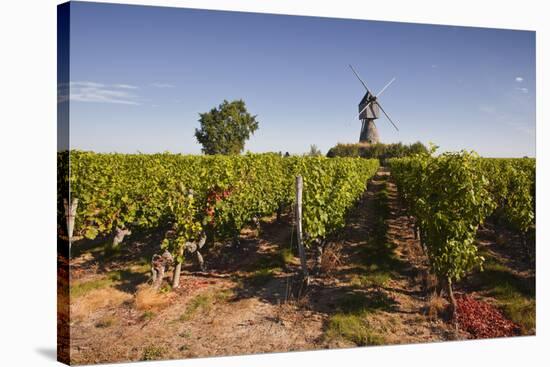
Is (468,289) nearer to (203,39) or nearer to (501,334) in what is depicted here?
(501,334)

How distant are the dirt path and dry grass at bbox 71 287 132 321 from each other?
0.01m

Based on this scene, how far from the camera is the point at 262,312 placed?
6480 mm

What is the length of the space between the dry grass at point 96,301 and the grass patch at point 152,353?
871 millimetres

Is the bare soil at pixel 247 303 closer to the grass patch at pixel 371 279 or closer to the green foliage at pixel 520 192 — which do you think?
the grass patch at pixel 371 279

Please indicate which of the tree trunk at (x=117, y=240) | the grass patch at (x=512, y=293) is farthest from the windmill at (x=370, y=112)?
the tree trunk at (x=117, y=240)

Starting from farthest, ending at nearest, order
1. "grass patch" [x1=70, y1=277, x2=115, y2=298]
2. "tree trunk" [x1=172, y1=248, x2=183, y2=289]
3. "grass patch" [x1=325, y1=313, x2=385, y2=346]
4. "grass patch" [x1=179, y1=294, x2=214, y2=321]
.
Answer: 1. "tree trunk" [x1=172, y1=248, x2=183, y2=289]
2. "grass patch" [x1=179, y1=294, x2=214, y2=321]
3. "grass patch" [x1=325, y1=313, x2=385, y2=346]
4. "grass patch" [x1=70, y1=277, x2=115, y2=298]

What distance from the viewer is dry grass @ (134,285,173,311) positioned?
6509mm

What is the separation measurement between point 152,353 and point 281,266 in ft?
10.2

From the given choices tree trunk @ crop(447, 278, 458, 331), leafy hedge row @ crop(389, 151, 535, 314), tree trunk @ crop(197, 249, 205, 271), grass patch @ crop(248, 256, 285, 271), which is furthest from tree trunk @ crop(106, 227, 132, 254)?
tree trunk @ crop(447, 278, 458, 331)

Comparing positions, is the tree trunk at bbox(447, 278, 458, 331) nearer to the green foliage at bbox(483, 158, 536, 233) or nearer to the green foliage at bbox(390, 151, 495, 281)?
the green foliage at bbox(390, 151, 495, 281)

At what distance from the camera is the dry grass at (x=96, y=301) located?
5.55 meters

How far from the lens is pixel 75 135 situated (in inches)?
200

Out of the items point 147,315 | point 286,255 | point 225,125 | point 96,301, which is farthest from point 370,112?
point 96,301

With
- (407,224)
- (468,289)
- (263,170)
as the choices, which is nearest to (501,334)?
(468,289)
